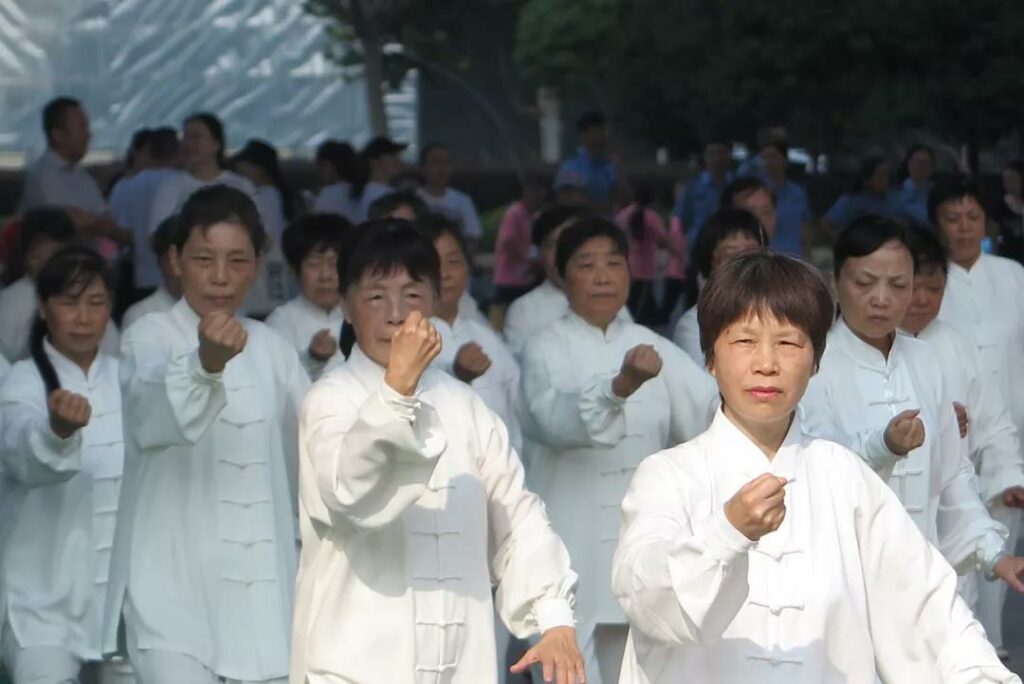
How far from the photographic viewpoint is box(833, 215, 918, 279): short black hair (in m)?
6.60

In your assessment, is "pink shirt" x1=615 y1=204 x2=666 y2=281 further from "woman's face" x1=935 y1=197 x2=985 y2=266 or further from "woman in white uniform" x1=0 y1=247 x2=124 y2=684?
"woman in white uniform" x1=0 y1=247 x2=124 y2=684

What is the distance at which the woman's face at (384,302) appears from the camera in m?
5.43

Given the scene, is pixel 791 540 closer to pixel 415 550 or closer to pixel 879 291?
pixel 415 550

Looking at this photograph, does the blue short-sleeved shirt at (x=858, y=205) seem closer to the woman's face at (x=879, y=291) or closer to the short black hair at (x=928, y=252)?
the short black hair at (x=928, y=252)

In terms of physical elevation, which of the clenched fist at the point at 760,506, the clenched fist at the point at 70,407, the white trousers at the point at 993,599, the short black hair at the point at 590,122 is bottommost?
the white trousers at the point at 993,599

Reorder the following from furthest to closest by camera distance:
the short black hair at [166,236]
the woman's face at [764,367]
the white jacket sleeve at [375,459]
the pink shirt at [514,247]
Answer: the pink shirt at [514,247], the short black hair at [166,236], the white jacket sleeve at [375,459], the woman's face at [764,367]

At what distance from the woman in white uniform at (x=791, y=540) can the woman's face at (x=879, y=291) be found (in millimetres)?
2146

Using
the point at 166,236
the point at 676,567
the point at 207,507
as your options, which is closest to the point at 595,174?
the point at 166,236

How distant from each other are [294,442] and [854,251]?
5.60 feet

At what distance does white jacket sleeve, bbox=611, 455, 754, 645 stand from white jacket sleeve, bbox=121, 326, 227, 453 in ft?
5.96

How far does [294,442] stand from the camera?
6.44 m

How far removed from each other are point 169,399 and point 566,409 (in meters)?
1.53

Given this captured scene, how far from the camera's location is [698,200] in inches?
650

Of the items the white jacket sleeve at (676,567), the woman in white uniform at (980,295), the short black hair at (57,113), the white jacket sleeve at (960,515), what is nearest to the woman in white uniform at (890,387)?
the white jacket sleeve at (960,515)
